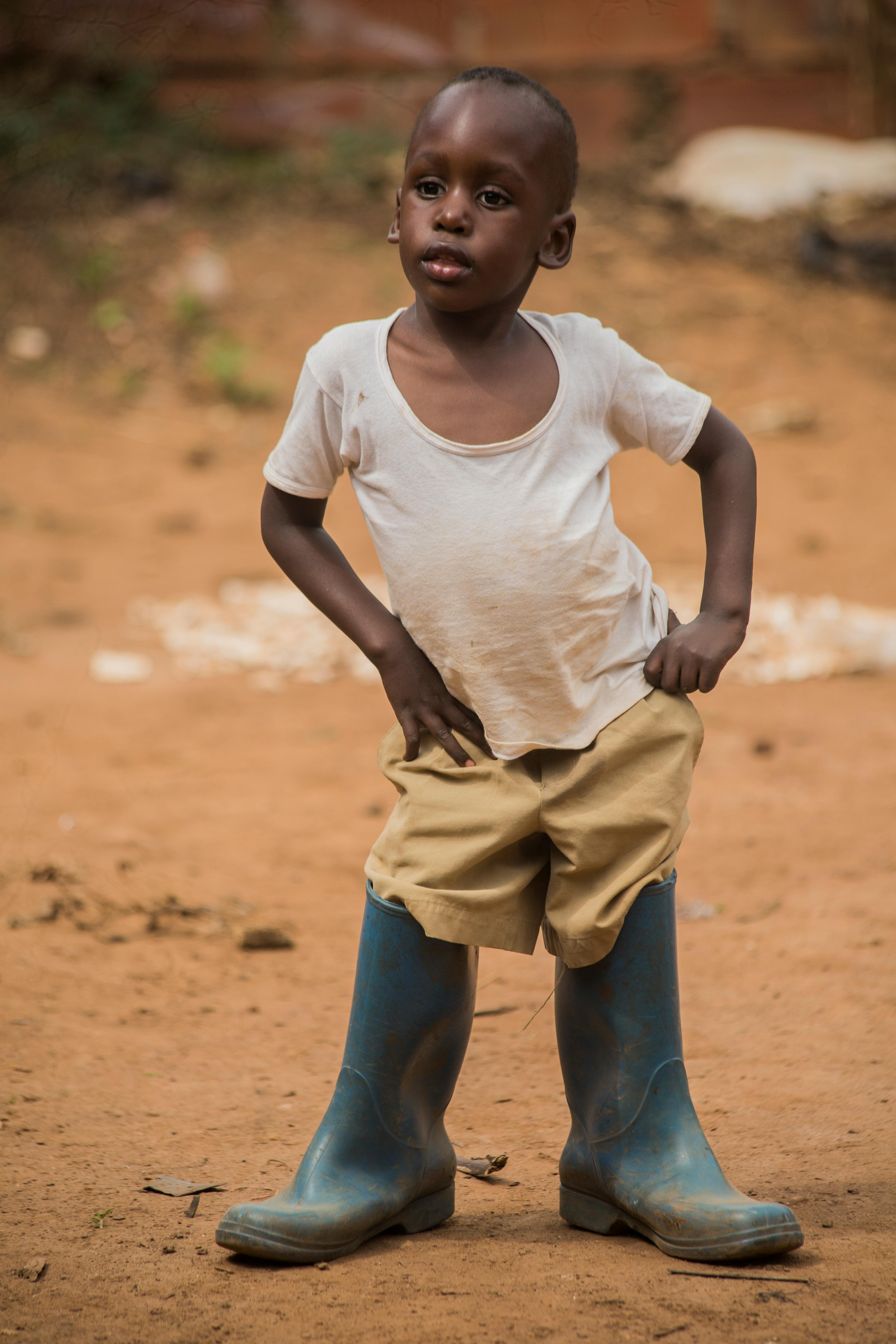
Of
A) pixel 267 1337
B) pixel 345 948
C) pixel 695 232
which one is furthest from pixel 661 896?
pixel 695 232

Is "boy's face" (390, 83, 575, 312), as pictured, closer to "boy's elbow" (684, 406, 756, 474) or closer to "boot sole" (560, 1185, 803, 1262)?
"boy's elbow" (684, 406, 756, 474)

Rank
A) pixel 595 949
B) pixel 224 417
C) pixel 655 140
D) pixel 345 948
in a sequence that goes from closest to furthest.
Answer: pixel 595 949 → pixel 345 948 → pixel 224 417 → pixel 655 140

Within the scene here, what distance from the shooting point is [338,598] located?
1.81 meters

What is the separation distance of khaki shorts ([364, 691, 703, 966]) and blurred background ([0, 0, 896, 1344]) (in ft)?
1.59

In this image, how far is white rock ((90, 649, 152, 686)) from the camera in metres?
4.97

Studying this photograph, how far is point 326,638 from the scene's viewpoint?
17.7ft

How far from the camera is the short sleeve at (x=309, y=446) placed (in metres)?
1.75

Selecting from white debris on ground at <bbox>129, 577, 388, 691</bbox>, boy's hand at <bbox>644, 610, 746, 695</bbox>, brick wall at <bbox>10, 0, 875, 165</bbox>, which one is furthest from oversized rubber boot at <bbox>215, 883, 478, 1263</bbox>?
brick wall at <bbox>10, 0, 875, 165</bbox>

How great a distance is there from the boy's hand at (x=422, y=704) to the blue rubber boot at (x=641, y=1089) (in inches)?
13.2

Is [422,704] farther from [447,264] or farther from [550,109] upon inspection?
[550,109]

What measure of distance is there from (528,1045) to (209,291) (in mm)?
6834

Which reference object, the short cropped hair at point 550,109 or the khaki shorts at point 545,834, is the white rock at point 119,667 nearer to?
the khaki shorts at point 545,834

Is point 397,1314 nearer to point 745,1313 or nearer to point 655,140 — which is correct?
point 745,1313

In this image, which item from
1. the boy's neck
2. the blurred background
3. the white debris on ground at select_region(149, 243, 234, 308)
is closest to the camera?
the boy's neck
